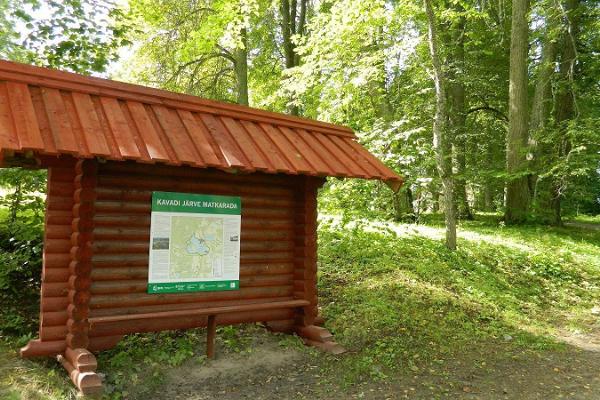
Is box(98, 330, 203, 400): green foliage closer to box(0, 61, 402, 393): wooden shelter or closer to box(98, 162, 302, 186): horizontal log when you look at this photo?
box(0, 61, 402, 393): wooden shelter

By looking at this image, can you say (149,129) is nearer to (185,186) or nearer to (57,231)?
(185,186)

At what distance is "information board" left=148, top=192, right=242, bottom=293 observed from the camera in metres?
5.63

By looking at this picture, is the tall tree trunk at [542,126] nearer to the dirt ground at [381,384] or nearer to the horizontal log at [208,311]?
the dirt ground at [381,384]

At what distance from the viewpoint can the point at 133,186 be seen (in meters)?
5.57

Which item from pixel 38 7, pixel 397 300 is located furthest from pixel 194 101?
pixel 38 7

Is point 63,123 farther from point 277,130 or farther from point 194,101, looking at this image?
point 277,130

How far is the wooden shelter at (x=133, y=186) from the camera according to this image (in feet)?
15.5

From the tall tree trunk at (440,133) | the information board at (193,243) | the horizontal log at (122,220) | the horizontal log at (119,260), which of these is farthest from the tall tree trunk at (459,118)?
the horizontal log at (119,260)

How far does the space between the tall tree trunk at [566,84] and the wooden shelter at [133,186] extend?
30.3 ft

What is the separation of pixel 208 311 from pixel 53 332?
5.72ft

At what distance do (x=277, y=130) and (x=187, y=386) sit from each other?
3.58m

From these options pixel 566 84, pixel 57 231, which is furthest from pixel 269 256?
pixel 566 84

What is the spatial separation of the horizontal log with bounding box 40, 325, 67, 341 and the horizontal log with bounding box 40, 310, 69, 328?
3 centimetres

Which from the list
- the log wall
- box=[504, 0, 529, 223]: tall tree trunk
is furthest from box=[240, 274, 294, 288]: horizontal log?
box=[504, 0, 529, 223]: tall tree trunk
